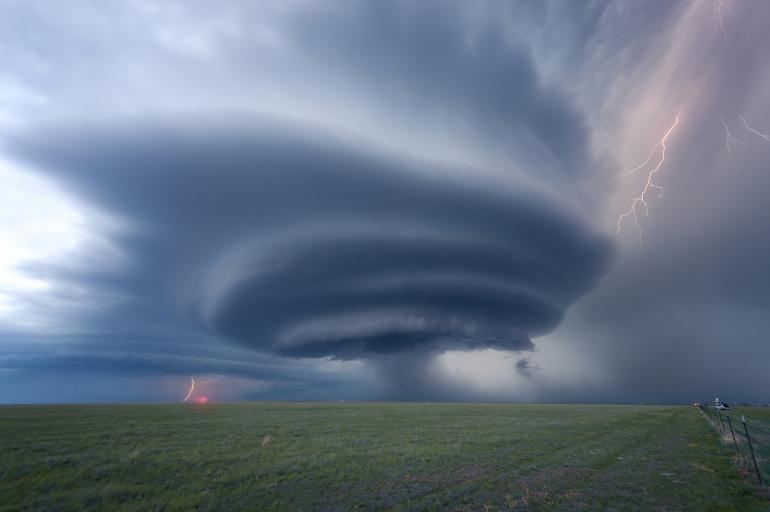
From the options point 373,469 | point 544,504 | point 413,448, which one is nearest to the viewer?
point 544,504

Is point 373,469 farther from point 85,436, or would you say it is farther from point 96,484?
point 85,436

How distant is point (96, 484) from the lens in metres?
19.0

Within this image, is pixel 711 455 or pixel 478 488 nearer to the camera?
pixel 478 488

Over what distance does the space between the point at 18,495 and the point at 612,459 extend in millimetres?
30755

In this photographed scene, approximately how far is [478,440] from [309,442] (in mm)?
14624

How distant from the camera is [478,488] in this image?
702 inches

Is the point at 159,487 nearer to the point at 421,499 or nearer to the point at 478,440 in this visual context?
the point at 421,499

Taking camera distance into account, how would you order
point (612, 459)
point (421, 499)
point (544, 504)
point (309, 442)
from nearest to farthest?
point (544, 504) → point (421, 499) → point (612, 459) → point (309, 442)

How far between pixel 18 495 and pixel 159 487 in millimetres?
5411

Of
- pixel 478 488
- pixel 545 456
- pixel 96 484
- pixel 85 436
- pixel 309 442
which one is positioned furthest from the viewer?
pixel 85 436

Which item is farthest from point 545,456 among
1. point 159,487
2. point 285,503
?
point 159,487

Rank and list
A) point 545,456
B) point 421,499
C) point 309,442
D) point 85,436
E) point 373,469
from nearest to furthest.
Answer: point 421,499, point 373,469, point 545,456, point 309,442, point 85,436

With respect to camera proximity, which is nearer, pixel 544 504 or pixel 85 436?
pixel 544 504

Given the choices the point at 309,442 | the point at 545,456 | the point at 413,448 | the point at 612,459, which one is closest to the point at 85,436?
the point at 309,442
